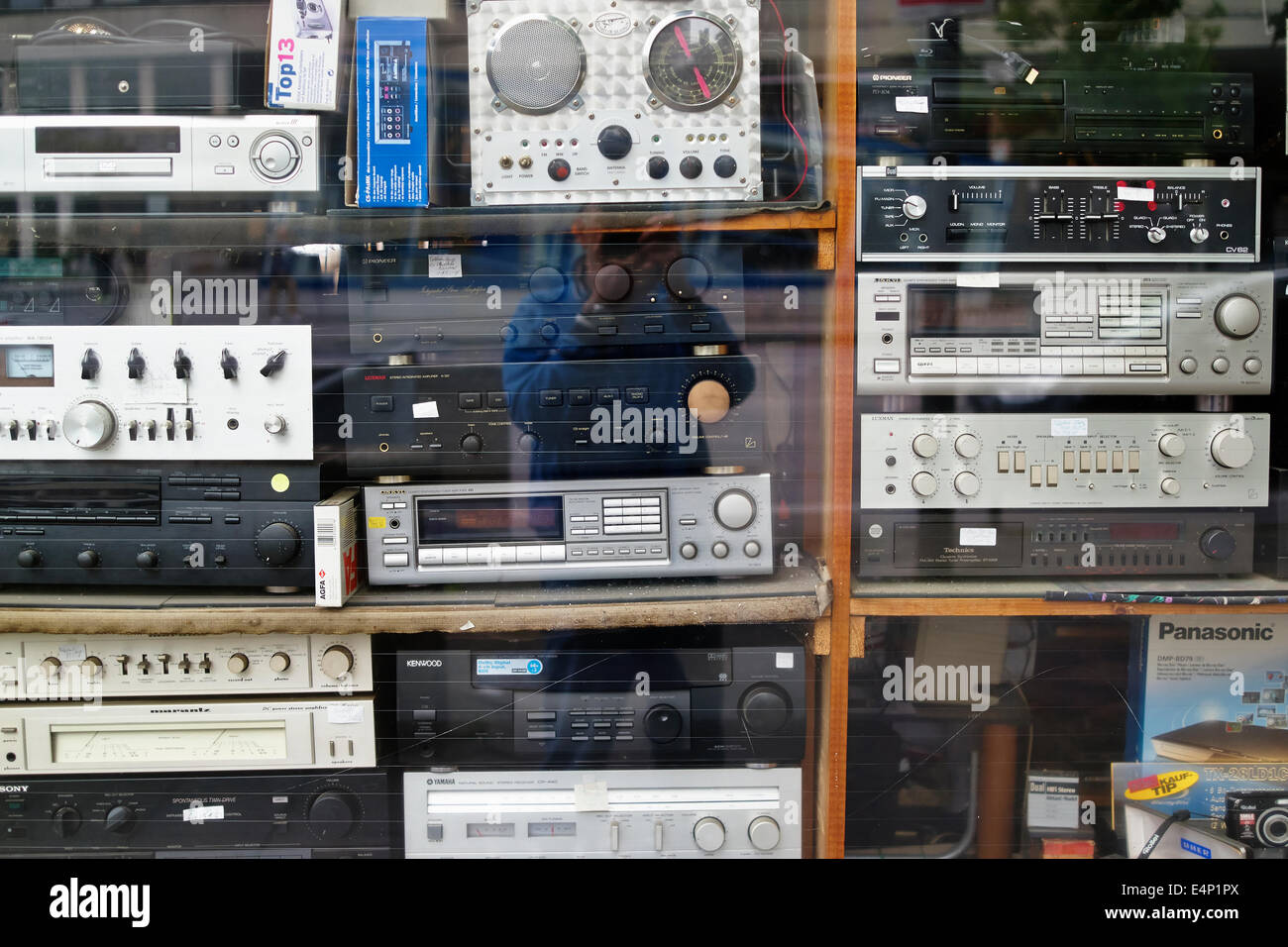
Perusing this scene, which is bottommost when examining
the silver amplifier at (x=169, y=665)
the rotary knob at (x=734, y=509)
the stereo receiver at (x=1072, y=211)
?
the silver amplifier at (x=169, y=665)

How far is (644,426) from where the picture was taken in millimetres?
1363

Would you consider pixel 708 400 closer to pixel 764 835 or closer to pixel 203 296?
pixel 764 835

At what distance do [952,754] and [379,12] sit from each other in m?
1.83

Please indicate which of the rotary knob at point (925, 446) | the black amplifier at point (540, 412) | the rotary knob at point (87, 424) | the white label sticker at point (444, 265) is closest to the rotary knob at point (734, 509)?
the black amplifier at point (540, 412)

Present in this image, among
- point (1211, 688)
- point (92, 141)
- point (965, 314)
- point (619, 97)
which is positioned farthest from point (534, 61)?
point (1211, 688)

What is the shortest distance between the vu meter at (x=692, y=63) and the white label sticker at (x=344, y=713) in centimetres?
127

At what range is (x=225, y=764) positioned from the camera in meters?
1.38

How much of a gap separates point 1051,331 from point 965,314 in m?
0.16

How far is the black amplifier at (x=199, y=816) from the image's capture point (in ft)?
4.50

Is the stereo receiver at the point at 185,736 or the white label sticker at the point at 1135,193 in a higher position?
the white label sticker at the point at 1135,193

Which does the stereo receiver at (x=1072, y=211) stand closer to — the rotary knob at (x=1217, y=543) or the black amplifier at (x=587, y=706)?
the rotary knob at (x=1217, y=543)
